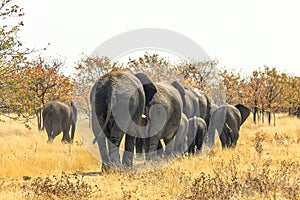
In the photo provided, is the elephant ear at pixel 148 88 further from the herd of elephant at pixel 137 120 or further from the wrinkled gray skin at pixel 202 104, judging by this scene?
the wrinkled gray skin at pixel 202 104

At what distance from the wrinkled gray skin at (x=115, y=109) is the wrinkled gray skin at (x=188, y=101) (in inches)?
235

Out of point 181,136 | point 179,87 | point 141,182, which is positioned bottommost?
point 141,182

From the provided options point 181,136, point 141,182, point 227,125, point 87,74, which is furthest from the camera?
point 87,74

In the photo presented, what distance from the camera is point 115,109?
8719mm

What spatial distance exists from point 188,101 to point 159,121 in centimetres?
538

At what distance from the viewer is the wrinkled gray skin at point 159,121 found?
10.1 meters

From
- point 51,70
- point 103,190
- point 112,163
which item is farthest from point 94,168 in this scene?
point 51,70

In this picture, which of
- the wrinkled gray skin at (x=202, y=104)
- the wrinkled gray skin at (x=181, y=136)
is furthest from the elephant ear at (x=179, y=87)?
the wrinkled gray skin at (x=181, y=136)

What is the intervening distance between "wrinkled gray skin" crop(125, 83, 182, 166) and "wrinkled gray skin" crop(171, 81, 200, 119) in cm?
306

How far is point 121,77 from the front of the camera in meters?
9.02

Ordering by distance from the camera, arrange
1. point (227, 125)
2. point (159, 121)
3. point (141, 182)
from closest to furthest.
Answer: point (141, 182), point (159, 121), point (227, 125)

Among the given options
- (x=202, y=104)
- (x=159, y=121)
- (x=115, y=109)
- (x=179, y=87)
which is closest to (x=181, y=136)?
(x=179, y=87)

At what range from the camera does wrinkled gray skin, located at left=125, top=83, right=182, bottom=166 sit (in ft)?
33.3

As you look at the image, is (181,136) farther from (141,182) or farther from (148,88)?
(141,182)
